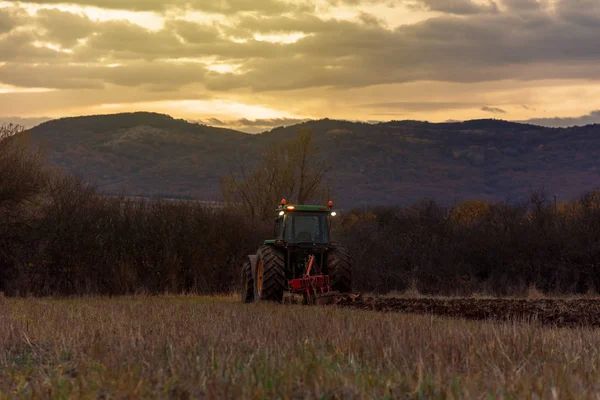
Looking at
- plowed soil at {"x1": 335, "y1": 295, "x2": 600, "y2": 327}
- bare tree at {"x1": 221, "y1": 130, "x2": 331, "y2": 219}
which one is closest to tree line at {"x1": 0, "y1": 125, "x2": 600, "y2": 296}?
plowed soil at {"x1": 335, "y1": 295, "x2": 600, "y2": 327}

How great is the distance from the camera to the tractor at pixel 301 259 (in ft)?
66.3

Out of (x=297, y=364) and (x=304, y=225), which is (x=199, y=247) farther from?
(x=297, y=364)

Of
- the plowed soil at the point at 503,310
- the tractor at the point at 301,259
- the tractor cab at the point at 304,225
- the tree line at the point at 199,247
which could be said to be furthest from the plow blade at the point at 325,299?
the tree line at the point at 199,247

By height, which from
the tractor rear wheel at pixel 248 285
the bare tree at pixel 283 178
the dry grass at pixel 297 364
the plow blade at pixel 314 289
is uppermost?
the bare tree at pixel 283 178

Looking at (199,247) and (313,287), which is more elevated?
(313,287)

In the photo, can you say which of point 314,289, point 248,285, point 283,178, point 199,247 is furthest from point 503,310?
point 283,178

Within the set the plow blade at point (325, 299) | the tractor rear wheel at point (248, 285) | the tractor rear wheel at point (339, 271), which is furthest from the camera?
the tractor rear wheel at point (248, 285)

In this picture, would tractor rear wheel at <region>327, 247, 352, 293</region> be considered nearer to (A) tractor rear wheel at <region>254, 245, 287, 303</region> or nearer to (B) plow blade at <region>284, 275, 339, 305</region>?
(B) plow blade at <region>284, 275, 339, 305</region>

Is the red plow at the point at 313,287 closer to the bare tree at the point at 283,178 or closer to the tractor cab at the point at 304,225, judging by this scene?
the tractor cab at the point at 304,225

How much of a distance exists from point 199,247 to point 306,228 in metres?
12.5

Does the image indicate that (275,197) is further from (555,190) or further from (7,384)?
(555,190)

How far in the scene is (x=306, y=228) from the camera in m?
21.3

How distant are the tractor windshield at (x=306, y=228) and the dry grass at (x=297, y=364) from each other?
35.9 feet

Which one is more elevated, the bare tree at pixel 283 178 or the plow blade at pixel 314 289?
the bare tree at pixel 283 178
